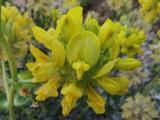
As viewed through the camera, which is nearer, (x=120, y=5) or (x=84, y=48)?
(x=84, y=48)

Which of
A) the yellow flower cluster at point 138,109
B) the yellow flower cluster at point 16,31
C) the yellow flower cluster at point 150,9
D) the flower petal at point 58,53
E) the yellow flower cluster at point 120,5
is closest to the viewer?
the flower petal at point 58,53

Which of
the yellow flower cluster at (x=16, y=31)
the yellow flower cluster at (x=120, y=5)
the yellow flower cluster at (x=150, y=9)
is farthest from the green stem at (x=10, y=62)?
the yellow flower cluster at (x=120, y=5)

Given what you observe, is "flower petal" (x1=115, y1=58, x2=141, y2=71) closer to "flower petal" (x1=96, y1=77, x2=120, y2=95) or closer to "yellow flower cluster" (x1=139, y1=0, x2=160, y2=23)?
"flower petal" (x1=96, y1=77, x2=120, y2=95)

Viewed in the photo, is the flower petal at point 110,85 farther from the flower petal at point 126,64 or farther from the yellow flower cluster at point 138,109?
the yellow flower cluster at point 138,109

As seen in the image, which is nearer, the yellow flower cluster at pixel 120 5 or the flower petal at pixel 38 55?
the flower petal at pixel 38 55

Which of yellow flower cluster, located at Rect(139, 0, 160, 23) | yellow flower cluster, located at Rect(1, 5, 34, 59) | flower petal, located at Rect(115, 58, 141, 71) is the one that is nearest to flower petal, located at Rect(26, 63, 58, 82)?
flower petal, located at Rect(115, 58, 141, 71)

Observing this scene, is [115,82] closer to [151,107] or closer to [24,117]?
[151,107]

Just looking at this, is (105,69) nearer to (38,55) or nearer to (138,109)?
(38,55)

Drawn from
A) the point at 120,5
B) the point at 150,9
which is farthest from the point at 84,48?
the point at 120,5
